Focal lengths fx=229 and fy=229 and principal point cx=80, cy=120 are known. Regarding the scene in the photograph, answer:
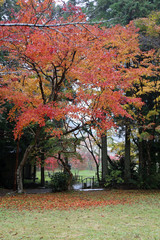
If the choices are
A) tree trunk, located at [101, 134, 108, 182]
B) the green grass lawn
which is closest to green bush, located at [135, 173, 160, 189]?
tree trunk, located at [101, 134, 108, 182]

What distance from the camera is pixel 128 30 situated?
480 inches

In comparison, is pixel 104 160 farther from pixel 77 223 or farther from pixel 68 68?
pixel 77 223

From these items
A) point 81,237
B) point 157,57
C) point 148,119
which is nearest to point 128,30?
point 157,57

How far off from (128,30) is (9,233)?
11.1 metres

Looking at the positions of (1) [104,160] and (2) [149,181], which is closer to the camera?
(2) [149,181]

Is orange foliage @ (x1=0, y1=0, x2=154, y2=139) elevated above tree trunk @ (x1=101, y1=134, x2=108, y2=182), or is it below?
above

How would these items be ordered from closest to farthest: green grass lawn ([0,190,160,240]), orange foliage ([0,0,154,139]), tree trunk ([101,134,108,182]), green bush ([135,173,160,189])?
1. green grass lawn ([0,190,160,240])
2. orange foliage ([0,0,154,139])
3. green bush ([135,173,160,189])
4. tree trunk ([101,134,108,182])

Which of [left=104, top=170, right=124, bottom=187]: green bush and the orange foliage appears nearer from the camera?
the orange foliage

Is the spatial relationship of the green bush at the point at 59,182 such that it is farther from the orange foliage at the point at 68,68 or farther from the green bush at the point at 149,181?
the orange foliage at the point at 68,68

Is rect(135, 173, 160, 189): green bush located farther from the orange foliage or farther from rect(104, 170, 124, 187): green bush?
the orange foliage

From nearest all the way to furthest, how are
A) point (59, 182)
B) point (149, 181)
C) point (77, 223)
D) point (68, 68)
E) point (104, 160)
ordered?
point (77, 223) < point (68, 68) < point (59, 182) < point (149, 181) < point (104, 160)

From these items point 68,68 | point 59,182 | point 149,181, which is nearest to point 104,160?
point 149,181

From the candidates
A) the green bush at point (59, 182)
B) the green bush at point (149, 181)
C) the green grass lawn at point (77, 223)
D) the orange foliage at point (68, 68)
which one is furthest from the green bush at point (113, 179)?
the green grass lawn at point (77, 223)

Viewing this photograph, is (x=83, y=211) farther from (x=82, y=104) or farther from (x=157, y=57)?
(x=157, y=57)
